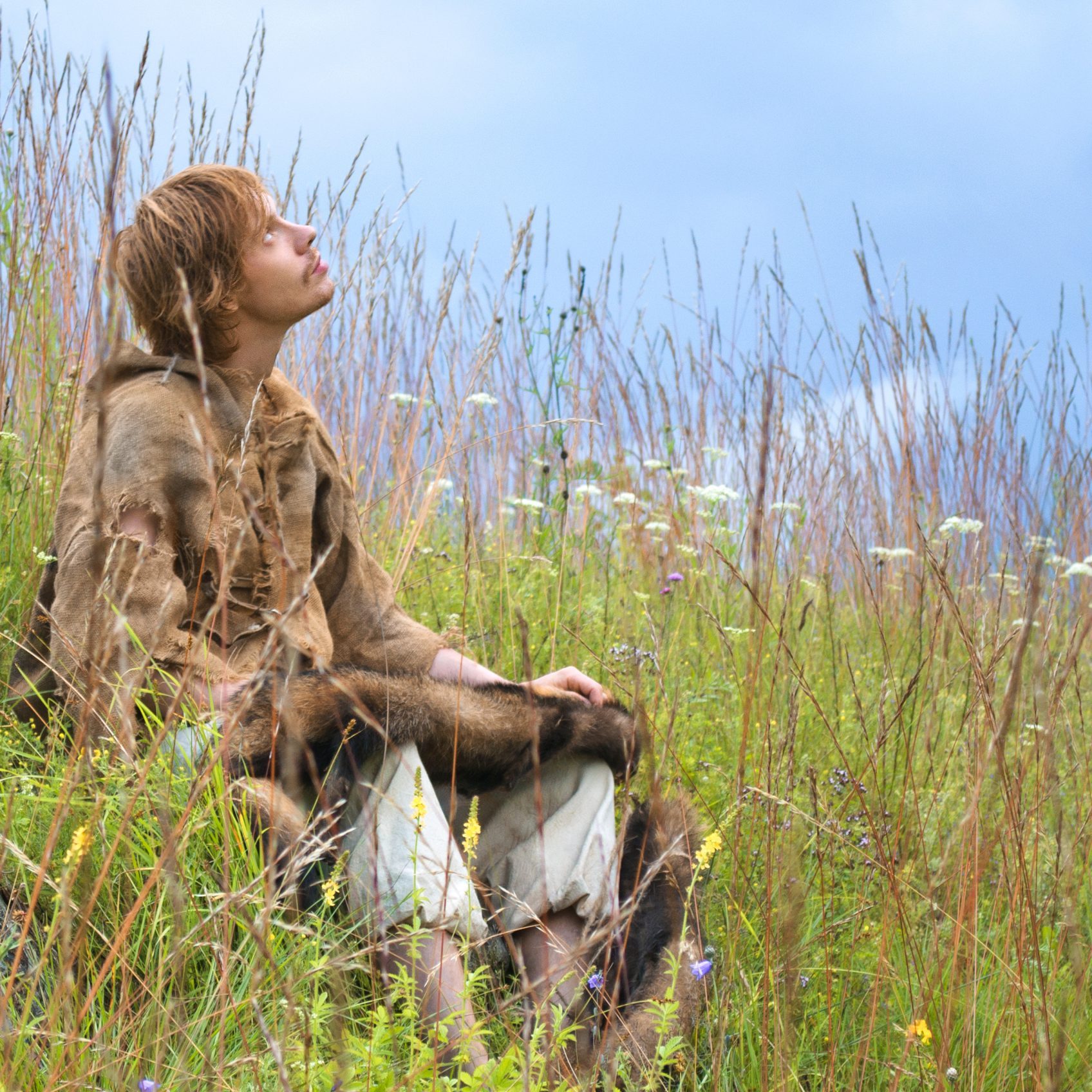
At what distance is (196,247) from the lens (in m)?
2.15

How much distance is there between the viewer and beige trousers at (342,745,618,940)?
67.2 inches

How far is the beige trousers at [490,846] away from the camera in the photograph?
1.71 metres

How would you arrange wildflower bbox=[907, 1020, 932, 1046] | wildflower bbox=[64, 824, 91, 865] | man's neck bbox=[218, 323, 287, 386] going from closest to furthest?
wildflower bbox=[64, 824, 91, 865] → wildflower bbox=[907, 1020, 932, 1046] → man's neck bbox=[218, 323, 287, 386]

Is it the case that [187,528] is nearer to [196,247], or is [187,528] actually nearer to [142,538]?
[142,538]

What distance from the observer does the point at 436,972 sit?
5.49ft

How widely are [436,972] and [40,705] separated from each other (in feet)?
3.48

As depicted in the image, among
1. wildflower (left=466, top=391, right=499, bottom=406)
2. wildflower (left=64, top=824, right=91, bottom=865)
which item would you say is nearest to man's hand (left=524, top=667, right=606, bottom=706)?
wildflower (left=64, top=824, right=91, bottom=865)

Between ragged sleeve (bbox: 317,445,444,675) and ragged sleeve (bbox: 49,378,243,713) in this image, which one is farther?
ragged sleeve (bbox: 317,445,444,675)

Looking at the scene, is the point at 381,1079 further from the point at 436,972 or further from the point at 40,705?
the point at 40,705

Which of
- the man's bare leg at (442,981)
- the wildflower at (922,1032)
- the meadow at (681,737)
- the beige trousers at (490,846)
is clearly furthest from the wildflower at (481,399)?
the wildflower at (922,1032)

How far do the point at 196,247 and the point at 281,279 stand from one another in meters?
0.16

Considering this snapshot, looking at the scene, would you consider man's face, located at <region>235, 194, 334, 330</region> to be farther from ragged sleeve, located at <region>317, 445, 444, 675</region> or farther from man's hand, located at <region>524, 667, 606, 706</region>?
man's hand, located at <region>524, 667, 606, 706</region>

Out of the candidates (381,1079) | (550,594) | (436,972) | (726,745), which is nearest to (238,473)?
(381,1079)

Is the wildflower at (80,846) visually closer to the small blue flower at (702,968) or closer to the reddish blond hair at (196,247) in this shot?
the small blue flower at (702,968)
